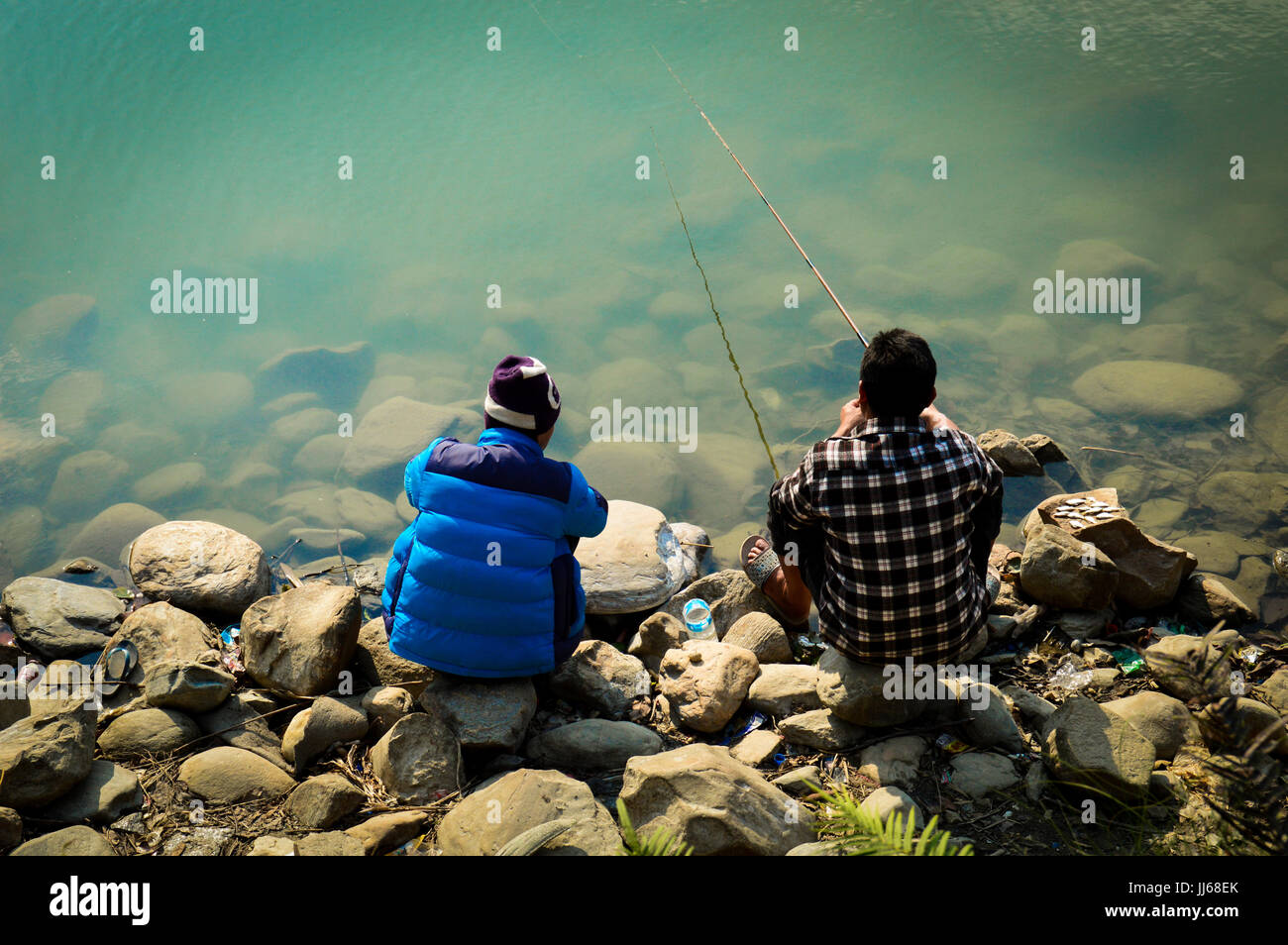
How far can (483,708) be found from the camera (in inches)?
120

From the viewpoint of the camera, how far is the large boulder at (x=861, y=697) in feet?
9.66

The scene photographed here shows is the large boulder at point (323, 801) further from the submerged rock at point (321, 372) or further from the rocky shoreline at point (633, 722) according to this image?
the submerged rock at point (321, 372)

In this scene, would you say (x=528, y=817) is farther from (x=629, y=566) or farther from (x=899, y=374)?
(x=899, y=374)

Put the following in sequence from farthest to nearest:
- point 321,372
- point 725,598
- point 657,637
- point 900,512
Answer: point 321,372
point 725,598
point 657,637
point 900,512

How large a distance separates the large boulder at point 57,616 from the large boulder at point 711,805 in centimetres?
268

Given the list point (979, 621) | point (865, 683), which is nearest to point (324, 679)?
point (865, 683)

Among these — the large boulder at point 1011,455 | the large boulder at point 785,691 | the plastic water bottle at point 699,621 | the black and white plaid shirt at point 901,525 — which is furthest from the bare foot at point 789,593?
the large boulder at point 1011,455

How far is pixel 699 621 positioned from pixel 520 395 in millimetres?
1432

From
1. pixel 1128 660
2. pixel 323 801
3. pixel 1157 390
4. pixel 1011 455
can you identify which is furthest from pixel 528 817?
pixel 1157 390

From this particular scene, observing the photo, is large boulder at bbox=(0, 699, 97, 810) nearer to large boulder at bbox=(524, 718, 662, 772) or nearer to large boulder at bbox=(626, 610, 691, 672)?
large boulder at bbox=(524, 718, 662, 772)

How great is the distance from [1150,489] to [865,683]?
327 centimetres

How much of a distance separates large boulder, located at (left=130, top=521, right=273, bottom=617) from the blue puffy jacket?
4.28ft

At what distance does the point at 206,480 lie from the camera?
19.9 feet

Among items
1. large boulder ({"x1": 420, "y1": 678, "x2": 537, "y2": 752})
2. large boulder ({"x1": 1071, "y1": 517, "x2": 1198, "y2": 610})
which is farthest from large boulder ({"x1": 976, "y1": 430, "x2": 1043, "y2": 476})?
large boulder ({"x1": 420, "y1": 678, "x2": 537, "y2": 752})
